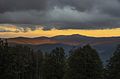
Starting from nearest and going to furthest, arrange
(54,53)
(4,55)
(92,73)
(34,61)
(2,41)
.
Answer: (92,73) → (4,55) → (2,41) → (54,53) → (34,61)

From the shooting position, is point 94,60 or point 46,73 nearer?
point 94,60

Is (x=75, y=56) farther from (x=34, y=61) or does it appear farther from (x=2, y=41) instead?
(x=34, y=61)

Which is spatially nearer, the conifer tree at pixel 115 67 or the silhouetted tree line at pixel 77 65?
the silhouetted tree line at pixel 77 65

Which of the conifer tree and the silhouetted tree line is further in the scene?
the conifer tree

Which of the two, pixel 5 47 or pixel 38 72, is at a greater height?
pixel 5 47

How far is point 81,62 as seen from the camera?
66.8m

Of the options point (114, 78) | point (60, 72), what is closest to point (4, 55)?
point (60, 72)

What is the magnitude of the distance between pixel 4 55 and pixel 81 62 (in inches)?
624

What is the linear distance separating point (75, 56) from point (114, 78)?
8.04 meters

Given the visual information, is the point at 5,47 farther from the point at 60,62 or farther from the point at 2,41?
the point at 60,62

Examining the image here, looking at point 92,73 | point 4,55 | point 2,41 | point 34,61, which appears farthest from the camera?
point 34,61

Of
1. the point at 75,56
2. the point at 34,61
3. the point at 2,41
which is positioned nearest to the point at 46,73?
the point at 2,41

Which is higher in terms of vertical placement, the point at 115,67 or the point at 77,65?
the point at 77,65

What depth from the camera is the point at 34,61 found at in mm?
125938
